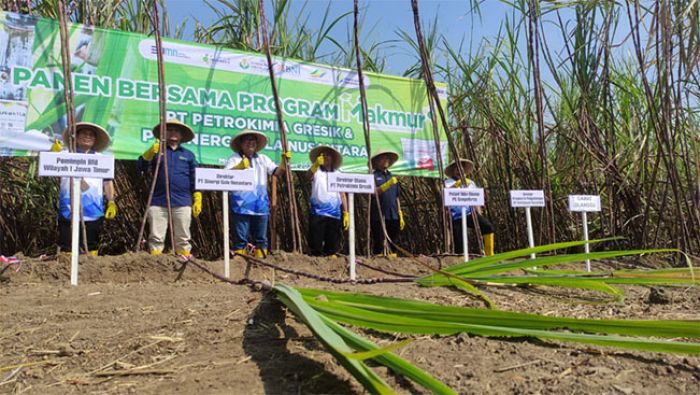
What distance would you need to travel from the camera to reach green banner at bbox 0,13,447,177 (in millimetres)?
2932

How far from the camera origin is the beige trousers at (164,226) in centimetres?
323

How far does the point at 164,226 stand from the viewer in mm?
3285

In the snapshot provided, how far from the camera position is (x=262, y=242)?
3.54 metres

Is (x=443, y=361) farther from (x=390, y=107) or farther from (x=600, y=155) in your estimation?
(x=390, y=107)

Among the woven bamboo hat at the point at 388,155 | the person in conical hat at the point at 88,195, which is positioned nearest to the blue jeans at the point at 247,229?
the person in conical hat at the point at 88,195

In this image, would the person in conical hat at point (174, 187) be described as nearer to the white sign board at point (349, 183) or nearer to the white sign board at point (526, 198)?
the white sign board at point (349, 183)

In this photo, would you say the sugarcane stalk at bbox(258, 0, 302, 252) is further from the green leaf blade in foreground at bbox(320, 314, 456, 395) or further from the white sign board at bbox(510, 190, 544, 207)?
the green leaf blade in foreground at bbox(320, 314, 456, 395)

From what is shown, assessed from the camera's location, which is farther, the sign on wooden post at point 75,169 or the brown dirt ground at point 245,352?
the sign on wooden post at point 75,169

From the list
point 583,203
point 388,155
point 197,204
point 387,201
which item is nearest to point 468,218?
point 387,201

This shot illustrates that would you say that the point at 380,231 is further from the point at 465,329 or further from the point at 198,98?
the point at 465,329

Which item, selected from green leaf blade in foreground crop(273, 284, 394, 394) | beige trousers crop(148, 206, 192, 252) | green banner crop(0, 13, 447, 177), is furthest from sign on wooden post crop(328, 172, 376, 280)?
green leaf blade in foreground crop(273, 284, 394, 394)

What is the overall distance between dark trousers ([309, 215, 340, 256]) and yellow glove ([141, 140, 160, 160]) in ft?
3.95

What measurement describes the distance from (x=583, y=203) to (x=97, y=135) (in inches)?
118

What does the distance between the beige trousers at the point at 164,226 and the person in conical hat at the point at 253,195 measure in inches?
12.6
